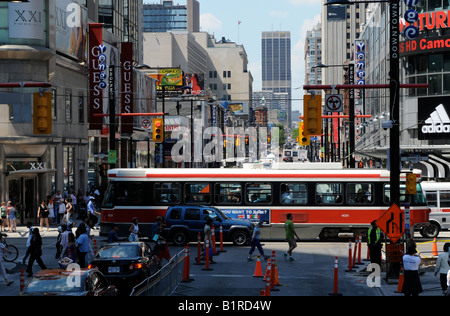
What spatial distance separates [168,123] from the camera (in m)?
99.4

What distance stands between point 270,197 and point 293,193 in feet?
3.43

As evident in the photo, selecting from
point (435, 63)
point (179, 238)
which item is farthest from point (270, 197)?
point (435, 63)

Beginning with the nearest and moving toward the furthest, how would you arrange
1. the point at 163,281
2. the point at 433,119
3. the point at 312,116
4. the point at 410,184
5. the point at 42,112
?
the point at 163,281 < the point at 410,184 < the point at 312,116 < the point at 42,112 < the point at 433,119

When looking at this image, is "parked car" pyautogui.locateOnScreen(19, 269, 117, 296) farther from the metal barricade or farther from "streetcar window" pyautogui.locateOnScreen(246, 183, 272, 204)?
"streetcar window" pyautogui.locateOnScreen(246, 183, 272, 204)

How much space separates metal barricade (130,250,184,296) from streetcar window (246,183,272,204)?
33.8 feet

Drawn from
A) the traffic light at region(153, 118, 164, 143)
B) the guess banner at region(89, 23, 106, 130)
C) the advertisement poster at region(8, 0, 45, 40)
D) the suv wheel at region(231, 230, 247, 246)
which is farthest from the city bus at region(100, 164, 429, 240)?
the guess banner at region(89, 23, 106, 130)

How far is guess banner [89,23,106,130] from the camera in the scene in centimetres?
5228

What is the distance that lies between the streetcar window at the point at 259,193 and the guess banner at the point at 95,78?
22.6 metres

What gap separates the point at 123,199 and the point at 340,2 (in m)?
15.2

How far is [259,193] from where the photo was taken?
32.5 meters

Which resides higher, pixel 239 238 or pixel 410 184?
pixel 410 184

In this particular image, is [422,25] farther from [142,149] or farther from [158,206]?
[142,149]

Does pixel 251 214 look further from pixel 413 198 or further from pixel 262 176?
pixel 413 198
